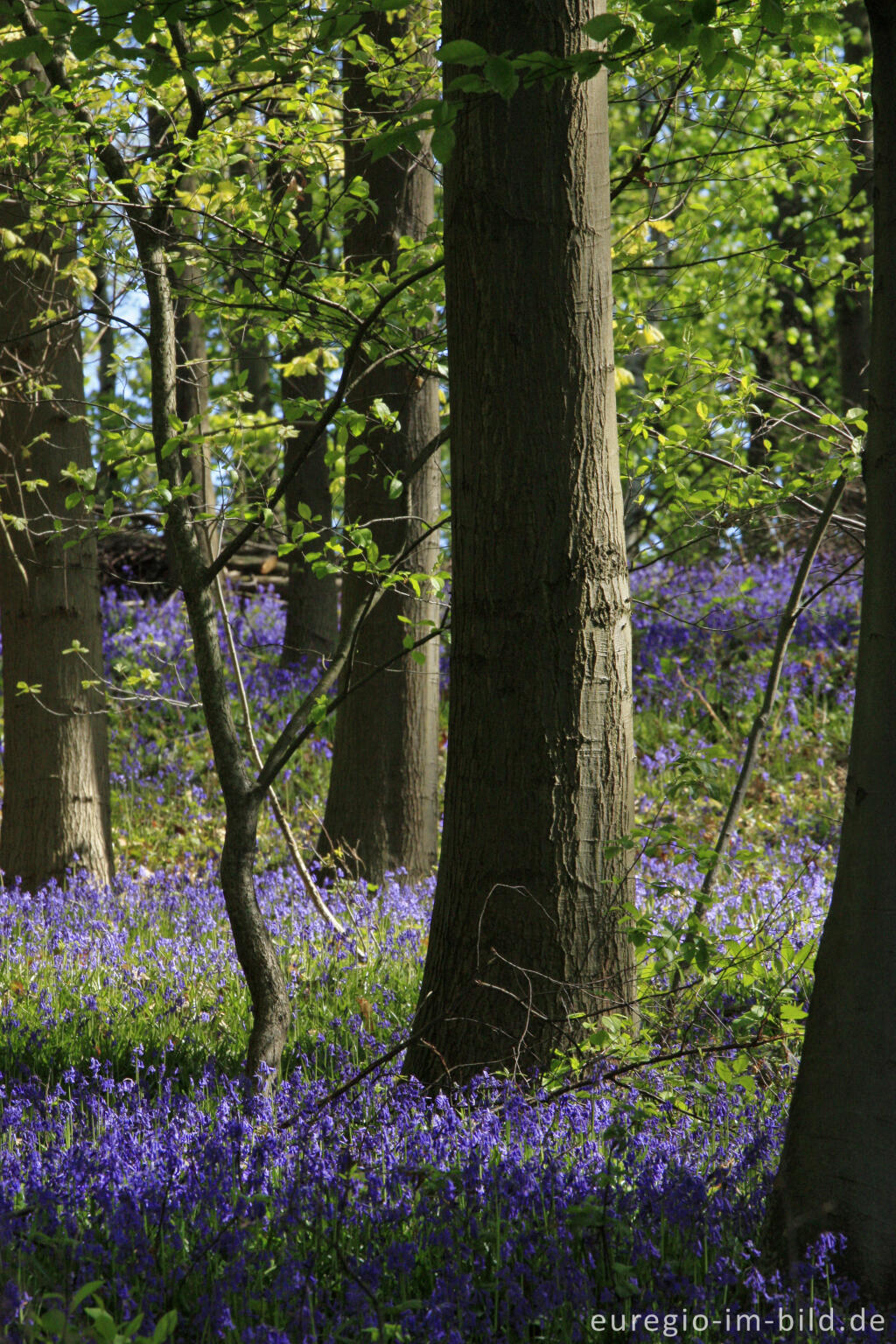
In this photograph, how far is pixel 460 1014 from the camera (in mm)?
3248

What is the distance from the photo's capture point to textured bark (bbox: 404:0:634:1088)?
10.3 feet

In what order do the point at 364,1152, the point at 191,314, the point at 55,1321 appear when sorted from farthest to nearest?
the point at 191,314, the point at 364,1152, the point at 55,1321

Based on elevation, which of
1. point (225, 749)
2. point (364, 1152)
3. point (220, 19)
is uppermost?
point (220, 19)

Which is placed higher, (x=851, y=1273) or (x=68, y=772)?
(x=68, y=772)

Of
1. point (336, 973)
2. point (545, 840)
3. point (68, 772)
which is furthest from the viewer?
point (68, 772)

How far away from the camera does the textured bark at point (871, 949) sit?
2.21 metres

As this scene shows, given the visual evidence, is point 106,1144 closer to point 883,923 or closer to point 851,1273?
point 851,1273

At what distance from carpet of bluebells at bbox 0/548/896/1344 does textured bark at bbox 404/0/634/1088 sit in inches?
8.0

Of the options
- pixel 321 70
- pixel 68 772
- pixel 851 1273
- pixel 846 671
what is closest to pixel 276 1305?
pixel 851 1273

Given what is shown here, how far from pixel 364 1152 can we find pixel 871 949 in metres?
1.28

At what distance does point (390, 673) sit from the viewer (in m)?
5.91

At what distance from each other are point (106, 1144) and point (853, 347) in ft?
41.9

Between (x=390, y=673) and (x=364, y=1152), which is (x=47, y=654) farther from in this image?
(x=364, y=1152)

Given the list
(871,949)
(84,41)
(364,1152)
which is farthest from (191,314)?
(871,949)
